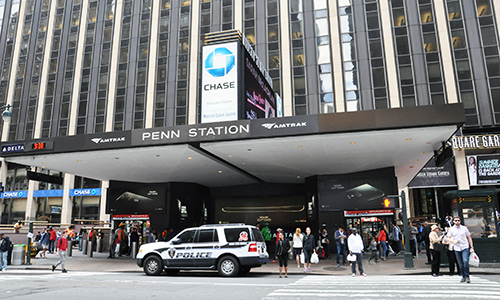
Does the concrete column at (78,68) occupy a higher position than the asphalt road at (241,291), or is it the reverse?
the concrete column at (78,68)

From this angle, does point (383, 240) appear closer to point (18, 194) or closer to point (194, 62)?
point (194, 62)

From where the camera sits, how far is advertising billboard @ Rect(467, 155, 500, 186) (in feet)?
104

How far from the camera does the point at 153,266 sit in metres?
13.8

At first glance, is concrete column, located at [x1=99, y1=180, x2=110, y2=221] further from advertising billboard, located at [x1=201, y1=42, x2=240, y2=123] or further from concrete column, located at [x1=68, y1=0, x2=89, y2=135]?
advertising billboard, located at [x1=201, y1=42, x2=240, y2=123]

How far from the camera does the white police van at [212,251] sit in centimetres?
1280

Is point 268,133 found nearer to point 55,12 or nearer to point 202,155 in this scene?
point 202,155

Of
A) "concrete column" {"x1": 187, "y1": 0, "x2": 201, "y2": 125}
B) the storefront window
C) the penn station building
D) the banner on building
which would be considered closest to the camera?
the storefront window

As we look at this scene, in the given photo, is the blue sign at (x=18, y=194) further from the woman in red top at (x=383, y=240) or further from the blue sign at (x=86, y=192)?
the woman in red top at (x=383, y=240)

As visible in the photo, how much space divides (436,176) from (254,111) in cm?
2223

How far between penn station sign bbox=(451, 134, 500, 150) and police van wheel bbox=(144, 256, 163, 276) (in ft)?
88.3

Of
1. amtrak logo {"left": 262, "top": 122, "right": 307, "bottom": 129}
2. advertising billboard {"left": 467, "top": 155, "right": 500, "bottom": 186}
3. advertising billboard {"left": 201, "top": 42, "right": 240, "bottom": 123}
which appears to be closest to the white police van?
amtrak logo {"left": 262, "top": 122, "right": 307, "bottom": 129}

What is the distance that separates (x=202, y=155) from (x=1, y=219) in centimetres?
4033

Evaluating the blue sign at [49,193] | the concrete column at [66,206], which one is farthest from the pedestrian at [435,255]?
the blue sign at [49,193]

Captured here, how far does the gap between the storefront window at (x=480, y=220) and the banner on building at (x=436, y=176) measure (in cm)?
1990
